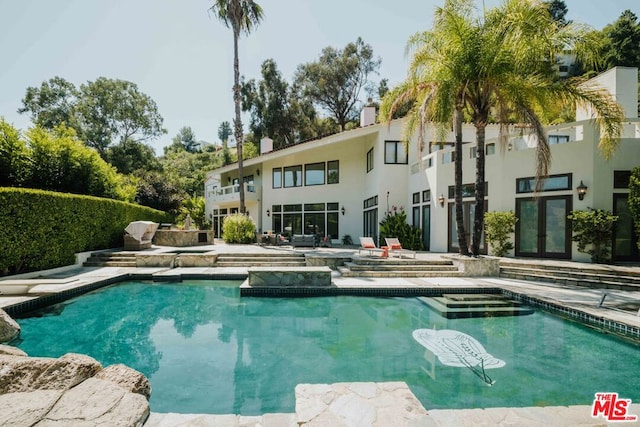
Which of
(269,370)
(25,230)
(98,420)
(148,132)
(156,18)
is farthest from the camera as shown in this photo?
(148,132)

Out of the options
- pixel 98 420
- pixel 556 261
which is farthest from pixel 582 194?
pixel 98 420

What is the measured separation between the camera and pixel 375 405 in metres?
2.75

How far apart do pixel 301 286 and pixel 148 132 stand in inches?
1462

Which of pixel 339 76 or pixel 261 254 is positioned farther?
pixel 339 76

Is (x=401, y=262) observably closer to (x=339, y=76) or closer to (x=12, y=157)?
(x=12, y=157)

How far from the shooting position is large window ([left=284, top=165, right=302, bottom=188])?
818 inches

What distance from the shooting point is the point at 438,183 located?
44.7ft

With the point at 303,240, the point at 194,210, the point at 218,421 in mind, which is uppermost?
the point at 194,210

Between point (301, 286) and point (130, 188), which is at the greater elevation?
point (130, 188)

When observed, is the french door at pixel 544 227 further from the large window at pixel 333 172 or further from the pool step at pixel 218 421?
the pool step at pixel 218 421

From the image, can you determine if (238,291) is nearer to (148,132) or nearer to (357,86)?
(357,86)

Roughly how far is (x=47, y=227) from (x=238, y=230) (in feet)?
28.0

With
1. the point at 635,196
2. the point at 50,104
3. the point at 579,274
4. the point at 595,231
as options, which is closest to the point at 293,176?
the point at 595,231

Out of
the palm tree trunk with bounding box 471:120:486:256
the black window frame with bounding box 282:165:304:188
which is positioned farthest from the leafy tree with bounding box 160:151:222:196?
the palm tree trunk with bounding box 471:120:486:256
